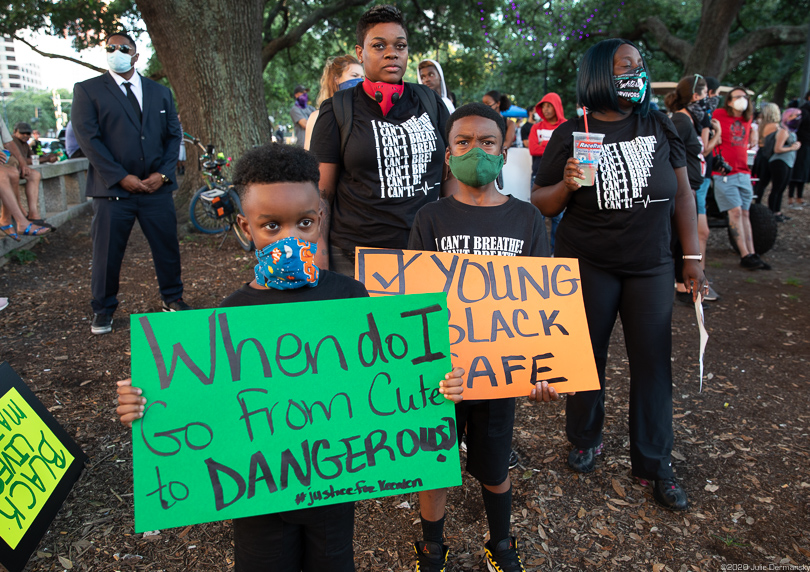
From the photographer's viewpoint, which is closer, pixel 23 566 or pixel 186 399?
pixel 186 399

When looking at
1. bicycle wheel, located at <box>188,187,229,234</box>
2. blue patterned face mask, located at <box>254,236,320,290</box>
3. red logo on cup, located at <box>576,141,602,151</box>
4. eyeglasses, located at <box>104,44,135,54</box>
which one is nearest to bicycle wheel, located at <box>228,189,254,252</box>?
bicycle wheel, located at <box>188,187,229,234</box>

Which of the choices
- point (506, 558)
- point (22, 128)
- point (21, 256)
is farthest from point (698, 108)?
point (22, 128)

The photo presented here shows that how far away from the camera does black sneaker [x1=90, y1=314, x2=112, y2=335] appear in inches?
193

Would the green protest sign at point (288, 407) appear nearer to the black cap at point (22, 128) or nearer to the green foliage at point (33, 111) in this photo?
the black cap at point (22, 128)

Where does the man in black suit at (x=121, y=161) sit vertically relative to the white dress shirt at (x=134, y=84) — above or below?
below

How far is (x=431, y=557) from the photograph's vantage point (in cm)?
228

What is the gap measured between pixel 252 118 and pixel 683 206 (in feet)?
24.7

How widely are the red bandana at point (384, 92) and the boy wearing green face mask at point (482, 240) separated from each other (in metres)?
0.55

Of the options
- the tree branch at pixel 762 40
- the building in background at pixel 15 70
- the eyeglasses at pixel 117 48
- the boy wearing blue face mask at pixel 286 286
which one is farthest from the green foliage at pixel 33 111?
the boy wearing blue face mask at pixel 286 286

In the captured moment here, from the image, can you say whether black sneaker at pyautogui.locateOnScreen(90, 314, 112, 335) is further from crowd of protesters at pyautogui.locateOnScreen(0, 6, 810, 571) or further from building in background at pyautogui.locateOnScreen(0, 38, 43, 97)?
building in background at pyautogui.locateOnScreen(0, 38, 43, 97)

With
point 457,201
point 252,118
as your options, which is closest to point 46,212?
point 252,118

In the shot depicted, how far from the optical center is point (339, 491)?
163cm

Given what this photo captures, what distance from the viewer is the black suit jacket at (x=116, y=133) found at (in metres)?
4.68

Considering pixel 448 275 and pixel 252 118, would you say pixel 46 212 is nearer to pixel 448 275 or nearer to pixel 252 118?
pixel 252 118
